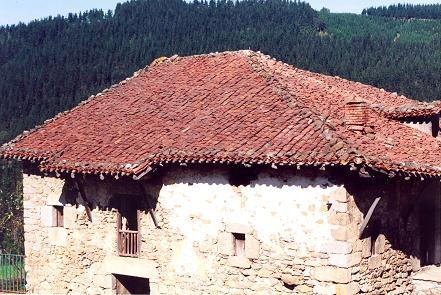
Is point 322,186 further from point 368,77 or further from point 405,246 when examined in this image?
point 368,77

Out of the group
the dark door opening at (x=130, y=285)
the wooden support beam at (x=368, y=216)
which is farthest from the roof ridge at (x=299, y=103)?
the dark door opening at (x=130, y=285)

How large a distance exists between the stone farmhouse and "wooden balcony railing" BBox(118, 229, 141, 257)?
0.04m

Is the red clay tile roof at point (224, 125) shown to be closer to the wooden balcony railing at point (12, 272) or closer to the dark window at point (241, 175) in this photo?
the dark window at point (241, 175)

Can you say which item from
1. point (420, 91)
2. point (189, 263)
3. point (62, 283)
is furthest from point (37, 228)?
point (420, 91)

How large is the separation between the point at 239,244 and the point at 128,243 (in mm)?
2676

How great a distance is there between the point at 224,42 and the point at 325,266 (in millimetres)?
47319

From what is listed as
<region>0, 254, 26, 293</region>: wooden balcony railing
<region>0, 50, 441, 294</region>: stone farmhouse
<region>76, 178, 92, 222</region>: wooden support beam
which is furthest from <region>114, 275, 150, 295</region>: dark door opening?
<region>0, 254, 26, 293</region>: wooden balcony railing

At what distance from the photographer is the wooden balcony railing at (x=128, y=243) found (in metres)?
12.3

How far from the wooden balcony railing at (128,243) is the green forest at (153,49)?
22409mm

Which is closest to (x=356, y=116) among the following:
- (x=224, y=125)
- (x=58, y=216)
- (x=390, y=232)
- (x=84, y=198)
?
(x=390, y=232)

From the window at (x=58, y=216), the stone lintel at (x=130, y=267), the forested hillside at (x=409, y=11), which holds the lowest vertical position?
the stone lintel at (x=130, y=267)

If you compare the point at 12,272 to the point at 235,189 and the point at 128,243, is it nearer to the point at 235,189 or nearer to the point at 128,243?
the point at 128,243

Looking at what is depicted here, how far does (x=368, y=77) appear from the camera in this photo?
45531 millimetres

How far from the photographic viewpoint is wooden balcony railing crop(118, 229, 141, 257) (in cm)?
1233
